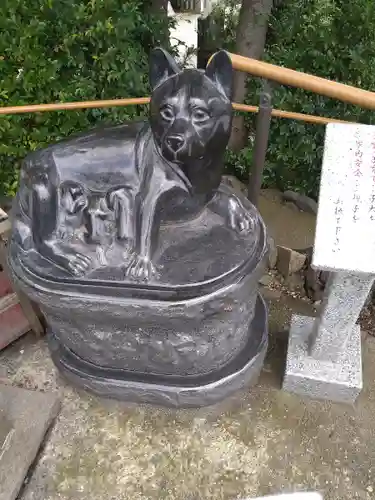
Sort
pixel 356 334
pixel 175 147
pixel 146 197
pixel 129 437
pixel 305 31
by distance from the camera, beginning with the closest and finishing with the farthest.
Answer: pixel 175 147
pixel 146 197
pixel 129 437
pixel 356 334
pixel 305 31

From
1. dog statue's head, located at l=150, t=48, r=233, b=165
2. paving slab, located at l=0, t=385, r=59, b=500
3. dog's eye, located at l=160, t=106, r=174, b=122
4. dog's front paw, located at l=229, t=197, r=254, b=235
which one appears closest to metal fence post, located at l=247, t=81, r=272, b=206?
dog's front paw, located at l=229, t=197, r=254, b=235

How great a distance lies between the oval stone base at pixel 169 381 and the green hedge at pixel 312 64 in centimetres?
155

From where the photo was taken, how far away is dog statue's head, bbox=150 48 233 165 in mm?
1697

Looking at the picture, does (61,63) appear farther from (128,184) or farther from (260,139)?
(128,184)

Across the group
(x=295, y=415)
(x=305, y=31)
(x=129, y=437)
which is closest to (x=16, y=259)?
(x=129, y=437)

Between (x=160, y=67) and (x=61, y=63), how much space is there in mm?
1641

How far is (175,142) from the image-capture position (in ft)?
5.68

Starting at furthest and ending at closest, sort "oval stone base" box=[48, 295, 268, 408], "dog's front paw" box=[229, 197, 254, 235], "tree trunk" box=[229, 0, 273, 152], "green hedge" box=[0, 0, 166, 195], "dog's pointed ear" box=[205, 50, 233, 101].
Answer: "tree trunk" box=[229, 0, 273, 152]
"green hedge" box=[0, 0, 166, 195]
"oval stone base" box=[48, 295, 268, 408]
"dog's front paw" box=[229, 197, 254, 235]
"dog's pointed ear" box=[205, 50, 233, 101]

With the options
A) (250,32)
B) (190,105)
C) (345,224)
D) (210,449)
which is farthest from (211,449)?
(250,32)

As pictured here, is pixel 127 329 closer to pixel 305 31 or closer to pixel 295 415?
pixel 295 415

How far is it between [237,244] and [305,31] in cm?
206

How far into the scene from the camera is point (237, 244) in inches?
84.2

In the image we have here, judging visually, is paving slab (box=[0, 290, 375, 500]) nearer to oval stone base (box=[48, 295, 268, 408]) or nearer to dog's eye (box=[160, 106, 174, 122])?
oval stone base (box=[48, 295, 268, 408])

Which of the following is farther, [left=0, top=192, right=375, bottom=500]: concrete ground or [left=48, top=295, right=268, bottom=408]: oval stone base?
[left=48, top=295, right=268, bottom=408]: oval stone base
